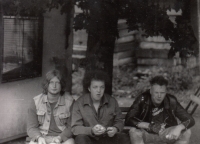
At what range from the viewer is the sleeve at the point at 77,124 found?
350 cm

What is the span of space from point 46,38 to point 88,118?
143cm

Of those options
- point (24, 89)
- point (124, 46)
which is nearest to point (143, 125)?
point (24, 89)

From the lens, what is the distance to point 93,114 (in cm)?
365

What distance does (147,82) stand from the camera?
20.0 ft

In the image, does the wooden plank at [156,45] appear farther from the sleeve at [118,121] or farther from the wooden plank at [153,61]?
the sleeve at [118,121]

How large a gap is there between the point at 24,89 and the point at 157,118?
1.68 meters

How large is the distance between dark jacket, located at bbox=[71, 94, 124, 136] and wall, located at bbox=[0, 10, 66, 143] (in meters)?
1.08

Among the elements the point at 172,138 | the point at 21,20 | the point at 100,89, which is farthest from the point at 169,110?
the point at 21,20

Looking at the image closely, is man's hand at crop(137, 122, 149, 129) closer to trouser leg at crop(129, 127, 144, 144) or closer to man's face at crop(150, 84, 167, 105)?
trouser leg at crop(129, 127, 144, 144)

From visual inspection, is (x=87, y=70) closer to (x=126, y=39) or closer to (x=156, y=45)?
(x=126, y=39)

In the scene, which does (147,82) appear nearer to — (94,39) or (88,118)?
(94,39)

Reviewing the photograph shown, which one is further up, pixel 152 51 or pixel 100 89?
pixel 152 51

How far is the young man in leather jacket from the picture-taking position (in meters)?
3.63

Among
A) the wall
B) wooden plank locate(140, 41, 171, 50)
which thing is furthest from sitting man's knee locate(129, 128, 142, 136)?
A: wooden plank locate(140, 41, 171, 50)
